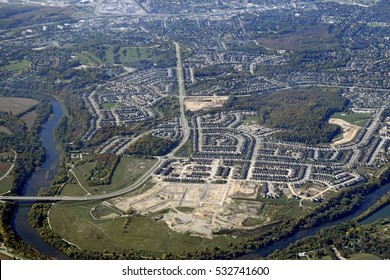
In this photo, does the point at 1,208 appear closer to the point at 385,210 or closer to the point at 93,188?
the point at 93,188

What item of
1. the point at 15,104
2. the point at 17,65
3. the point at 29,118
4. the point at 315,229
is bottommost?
the point at 17,65

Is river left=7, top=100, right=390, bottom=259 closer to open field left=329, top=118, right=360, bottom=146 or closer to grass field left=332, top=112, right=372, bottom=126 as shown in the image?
A: open field left=329, top=118, right=360, bottom=146

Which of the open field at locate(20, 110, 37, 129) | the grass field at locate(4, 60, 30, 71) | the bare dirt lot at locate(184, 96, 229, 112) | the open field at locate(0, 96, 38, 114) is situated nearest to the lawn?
the grass field at locate(4, 60, 30, 71)

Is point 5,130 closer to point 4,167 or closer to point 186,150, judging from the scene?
point 4,167

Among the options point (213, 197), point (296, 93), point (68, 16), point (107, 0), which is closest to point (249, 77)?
point (296, 93)

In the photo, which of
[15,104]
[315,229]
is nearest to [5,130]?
[15,104]

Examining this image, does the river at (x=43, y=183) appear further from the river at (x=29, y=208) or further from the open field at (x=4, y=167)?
the open field at (x=4, y=167)

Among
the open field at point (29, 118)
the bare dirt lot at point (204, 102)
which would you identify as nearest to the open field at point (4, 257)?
the open field at point (29, 118)
